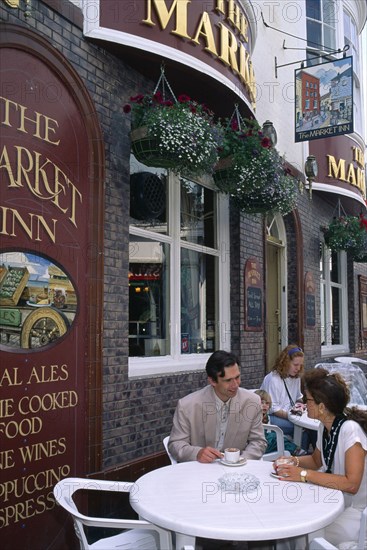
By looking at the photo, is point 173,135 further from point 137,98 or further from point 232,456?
point 232,456

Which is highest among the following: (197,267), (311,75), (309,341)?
(311,75)

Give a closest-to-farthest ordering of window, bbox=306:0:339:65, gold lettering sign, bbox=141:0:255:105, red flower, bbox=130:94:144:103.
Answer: red flower, bbox=130:94:144:103 → gold lettering sign, bbox=141:0:255:105 → window, bbox=306:0:339:65

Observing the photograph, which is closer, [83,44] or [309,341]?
[83,44]

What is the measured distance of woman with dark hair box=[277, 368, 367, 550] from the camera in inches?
100

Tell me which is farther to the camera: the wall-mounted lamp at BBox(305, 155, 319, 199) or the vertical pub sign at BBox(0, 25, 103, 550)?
the wall-mounted lamp at BBox(305, 155, 319, 199)

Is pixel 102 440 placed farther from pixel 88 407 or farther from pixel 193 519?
pixel 193 519

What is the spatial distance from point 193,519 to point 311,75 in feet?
21.7

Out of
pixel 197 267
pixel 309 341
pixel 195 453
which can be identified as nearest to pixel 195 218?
pixel 197 267

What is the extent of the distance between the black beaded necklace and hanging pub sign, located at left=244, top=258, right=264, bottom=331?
12.3 ft

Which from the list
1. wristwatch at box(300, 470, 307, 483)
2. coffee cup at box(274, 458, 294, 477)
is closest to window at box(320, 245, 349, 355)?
coffee cup at box(274, 458, 294, 477)

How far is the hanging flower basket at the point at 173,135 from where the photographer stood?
166 inches

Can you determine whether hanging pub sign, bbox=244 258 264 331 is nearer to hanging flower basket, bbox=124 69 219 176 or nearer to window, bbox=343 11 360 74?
hanging flower basket, bbox=124 69 219 176

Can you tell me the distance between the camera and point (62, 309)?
3826 mm

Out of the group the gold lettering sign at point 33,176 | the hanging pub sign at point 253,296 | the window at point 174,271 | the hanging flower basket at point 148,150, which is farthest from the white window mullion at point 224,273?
the gold lettering sign at point 33,176
